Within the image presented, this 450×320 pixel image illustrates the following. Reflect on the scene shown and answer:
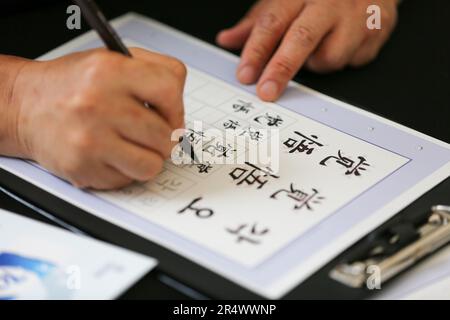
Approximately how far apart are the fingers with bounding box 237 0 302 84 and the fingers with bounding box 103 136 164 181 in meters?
0.25

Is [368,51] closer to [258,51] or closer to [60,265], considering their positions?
[258,51]

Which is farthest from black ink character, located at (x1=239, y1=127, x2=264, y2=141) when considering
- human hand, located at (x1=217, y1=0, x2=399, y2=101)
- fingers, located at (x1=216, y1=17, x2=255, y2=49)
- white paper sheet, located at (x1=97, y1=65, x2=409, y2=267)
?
fingers, located at (x1=216, y1=17, x2=255, y2=49)

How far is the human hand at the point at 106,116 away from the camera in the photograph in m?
0.71

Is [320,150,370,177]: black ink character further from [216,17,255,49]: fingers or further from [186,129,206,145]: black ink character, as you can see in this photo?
[216,17,255,49]: fingers

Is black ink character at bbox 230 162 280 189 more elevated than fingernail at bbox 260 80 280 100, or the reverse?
fingernail at bbox 260 80 280 100

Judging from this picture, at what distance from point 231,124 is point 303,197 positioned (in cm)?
16

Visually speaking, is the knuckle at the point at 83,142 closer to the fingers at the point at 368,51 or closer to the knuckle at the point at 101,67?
the knuckle at the point at 101,67

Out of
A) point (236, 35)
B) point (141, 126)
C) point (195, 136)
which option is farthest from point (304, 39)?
point (141, 126)

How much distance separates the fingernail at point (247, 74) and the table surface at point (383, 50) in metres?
0.06

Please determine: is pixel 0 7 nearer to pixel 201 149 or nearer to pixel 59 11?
pixel 59 11

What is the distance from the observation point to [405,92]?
948 millimetres

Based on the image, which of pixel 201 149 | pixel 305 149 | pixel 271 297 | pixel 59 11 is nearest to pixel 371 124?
pixel 305 149

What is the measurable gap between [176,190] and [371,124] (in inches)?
10.1

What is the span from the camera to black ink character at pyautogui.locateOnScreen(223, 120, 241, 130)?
2.81 feet
